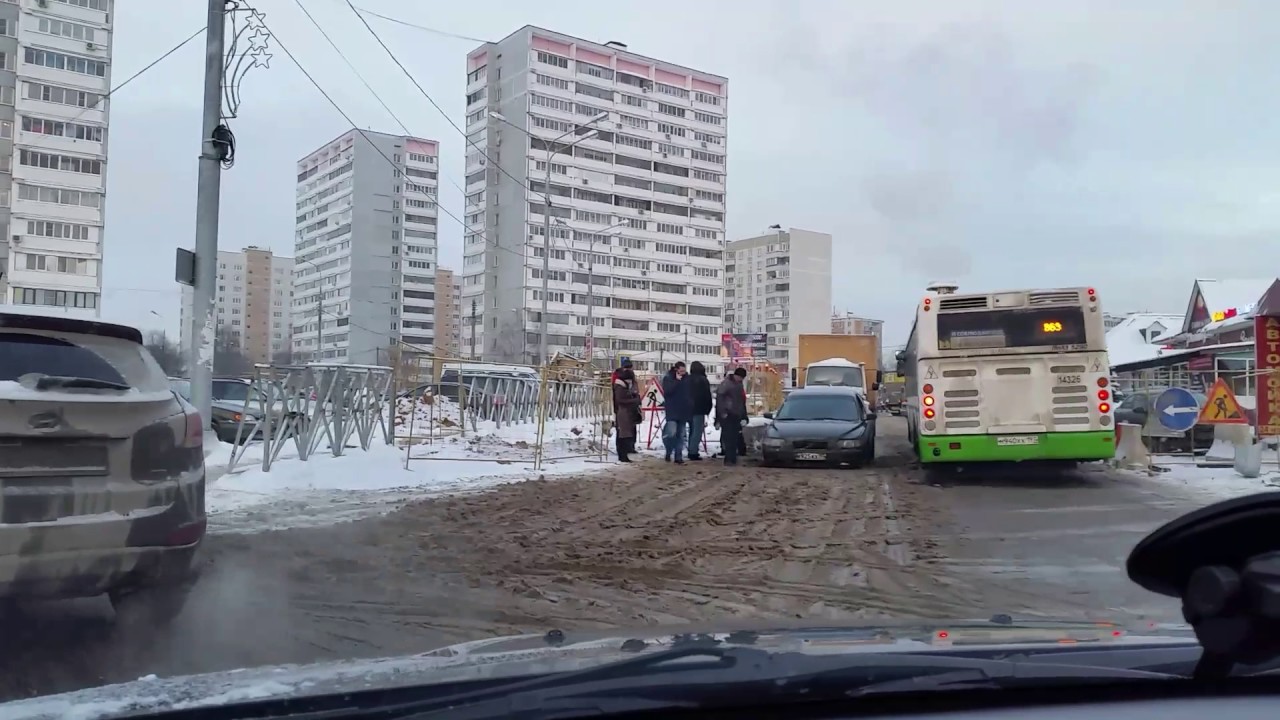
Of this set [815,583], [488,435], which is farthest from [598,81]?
[815,583]

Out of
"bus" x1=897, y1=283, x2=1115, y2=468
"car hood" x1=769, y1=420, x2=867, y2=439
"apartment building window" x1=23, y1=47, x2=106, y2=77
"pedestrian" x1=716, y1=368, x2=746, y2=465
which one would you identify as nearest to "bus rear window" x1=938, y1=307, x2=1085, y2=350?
"bus" x1=897, y1=283, x2=1115, y2=468

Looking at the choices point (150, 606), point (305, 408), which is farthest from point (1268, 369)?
point (150, 606)

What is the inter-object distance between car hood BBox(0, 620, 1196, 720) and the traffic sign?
47.1ft

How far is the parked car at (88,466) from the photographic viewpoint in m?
4.73

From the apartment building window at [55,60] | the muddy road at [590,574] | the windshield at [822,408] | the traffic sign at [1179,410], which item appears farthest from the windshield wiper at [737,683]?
the apartment building window at [55,60]

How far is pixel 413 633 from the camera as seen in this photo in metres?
5.62

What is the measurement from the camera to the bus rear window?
15.0m

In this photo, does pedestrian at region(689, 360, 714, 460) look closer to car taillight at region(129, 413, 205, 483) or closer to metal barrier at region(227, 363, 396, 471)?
metal barrier at region(227, 363, 396, 471)

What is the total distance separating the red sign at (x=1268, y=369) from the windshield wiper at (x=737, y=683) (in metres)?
18.3

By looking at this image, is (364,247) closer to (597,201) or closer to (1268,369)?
(597,201)

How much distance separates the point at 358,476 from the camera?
44.0 ft

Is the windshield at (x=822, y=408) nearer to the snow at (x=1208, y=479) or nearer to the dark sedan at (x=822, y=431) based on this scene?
the dark sedan at (x=822, y=431)

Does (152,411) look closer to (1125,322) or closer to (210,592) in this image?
(210,592)

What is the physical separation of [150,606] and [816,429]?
43.7 ft
